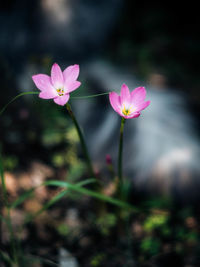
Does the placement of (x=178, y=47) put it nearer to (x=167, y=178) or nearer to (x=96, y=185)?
(x=167, y=178)

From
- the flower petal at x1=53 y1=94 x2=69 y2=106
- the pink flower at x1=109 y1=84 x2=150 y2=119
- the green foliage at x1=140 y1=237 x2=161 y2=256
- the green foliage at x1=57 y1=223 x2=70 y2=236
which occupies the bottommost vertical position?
the green foliage at x1=140 y1=237 x2=161 y2=256

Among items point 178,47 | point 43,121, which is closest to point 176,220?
point 43,121

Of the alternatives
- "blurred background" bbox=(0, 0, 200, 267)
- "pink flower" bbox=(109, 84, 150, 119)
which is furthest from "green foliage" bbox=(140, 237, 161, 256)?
"pink flower" bbox=(109, 84, 150, 119)

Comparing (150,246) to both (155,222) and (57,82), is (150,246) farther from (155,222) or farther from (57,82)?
(57,82)

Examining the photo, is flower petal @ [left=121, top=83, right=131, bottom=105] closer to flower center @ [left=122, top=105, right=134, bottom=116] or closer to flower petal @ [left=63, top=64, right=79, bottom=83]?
flower center @ [left=122, top=105, right=134, bottom=116]

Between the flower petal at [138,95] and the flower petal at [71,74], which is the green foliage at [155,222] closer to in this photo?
the flower petal at [138,95]
